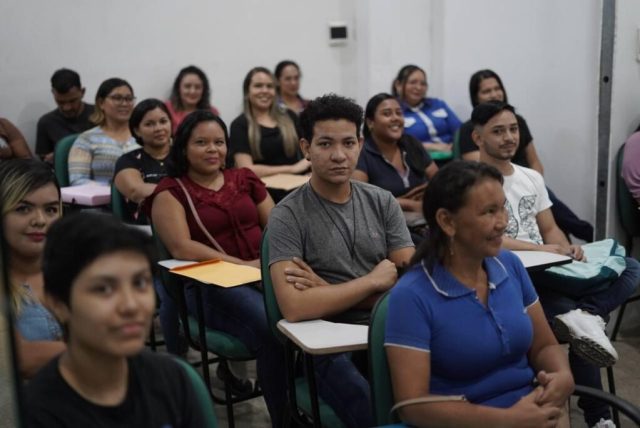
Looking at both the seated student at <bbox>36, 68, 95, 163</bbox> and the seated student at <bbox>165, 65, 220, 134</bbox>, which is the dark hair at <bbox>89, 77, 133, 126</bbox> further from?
the seated student at <bbox>165, 65, 220, 134</bbox>

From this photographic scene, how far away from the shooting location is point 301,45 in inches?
222

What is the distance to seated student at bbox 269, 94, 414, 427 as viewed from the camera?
6.74 ft

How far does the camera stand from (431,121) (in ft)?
16.8

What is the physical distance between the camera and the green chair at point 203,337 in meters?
2.47

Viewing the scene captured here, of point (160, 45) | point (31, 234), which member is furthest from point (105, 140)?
point (31, 234)

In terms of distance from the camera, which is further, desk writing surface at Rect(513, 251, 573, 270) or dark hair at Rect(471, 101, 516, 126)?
dark hair at Rect(471, 101, 516, 126)

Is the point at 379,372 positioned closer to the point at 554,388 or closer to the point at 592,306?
the point at 554,388

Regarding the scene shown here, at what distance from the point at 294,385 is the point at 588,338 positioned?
885 mm

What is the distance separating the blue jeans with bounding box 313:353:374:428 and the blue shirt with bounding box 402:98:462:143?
10.5 ft

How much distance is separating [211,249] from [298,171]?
1.80 meters

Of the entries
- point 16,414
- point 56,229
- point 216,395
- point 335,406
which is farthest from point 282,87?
point 16,414

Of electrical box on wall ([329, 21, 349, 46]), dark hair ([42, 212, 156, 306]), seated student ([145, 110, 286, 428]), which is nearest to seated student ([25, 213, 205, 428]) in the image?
dark hair ([42, 212, 156, 306])

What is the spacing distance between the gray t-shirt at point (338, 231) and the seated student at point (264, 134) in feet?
6.85

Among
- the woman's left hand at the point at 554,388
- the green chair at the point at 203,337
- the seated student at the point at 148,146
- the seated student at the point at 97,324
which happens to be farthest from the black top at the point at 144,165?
the seated student at the point at 97,324
